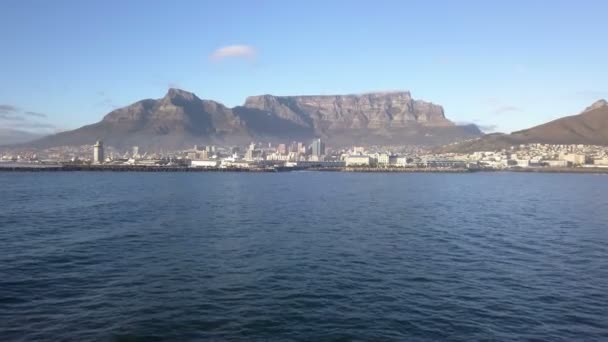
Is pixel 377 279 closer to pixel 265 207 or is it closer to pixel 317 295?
pixel 317 295

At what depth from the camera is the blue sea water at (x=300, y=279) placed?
10570 millimetres

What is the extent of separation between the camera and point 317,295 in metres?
12.9

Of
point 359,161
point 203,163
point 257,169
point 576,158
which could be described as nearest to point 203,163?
point 203,163

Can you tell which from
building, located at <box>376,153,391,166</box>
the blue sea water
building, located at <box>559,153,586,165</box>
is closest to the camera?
the blue sea water

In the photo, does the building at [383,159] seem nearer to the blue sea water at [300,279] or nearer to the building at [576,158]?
the building at [576,158]

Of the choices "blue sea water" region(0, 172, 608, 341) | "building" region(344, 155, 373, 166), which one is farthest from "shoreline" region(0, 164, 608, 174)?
"blue sea water" region(0, 172, 608, 341)

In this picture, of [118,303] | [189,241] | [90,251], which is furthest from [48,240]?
[118,303]

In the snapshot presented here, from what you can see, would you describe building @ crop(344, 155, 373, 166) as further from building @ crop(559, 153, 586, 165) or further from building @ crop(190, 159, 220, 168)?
building @ crop(559, 153, 586, 165)

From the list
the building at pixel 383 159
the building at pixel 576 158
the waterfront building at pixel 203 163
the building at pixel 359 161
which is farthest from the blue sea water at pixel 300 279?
the building at pixel 576 158

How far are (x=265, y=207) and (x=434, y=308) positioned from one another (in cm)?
2347

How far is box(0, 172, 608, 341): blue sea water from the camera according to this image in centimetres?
1057

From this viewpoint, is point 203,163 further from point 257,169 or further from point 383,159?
point 383,159

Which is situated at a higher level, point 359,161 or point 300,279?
point 359,161

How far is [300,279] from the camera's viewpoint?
1451 cm
